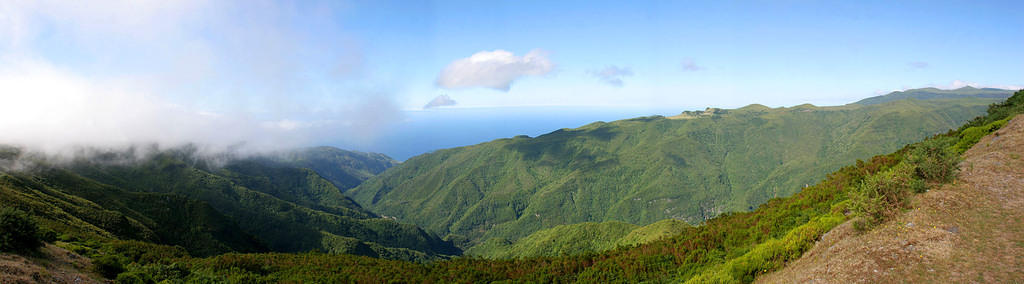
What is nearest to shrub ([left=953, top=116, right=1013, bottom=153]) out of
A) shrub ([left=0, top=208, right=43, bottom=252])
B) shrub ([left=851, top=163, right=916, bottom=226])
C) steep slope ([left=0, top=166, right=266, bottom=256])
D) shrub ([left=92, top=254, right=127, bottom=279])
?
shrub ([left=851, top=163, right=916, bottom=226])

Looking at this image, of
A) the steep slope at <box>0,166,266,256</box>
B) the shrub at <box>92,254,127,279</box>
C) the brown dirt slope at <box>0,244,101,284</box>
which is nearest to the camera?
the brown dirt slope at <box>0,244,101,284</box>

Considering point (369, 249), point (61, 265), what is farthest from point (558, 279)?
point (369, 249)

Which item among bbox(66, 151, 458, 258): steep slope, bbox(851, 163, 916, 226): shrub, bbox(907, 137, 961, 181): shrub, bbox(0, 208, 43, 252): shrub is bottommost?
bbox(66, 151, 458, 258): steep slope

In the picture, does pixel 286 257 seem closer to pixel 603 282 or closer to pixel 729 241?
pixel 603 282

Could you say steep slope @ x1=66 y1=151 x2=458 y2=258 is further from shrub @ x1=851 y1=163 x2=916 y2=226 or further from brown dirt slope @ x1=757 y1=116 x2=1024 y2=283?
shrub @ x1=851 y1=163 x2=916 y2=226

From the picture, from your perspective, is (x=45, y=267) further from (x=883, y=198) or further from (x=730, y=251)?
(x=883, y=198)

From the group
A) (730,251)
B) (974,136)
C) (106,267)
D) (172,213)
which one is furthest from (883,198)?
(172,213)
